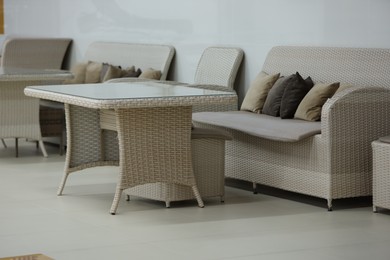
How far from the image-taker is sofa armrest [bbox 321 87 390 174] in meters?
5.71

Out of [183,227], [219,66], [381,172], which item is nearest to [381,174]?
[381,172]

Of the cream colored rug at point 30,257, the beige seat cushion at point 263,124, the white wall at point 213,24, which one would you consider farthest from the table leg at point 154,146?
the white wall at point 213,24

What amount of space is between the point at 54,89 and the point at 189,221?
1.36 meters

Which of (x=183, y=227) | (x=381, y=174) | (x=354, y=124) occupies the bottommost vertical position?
(x=183, y=227)

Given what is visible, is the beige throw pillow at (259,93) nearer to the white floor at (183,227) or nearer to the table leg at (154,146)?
the white floor at (183,227)

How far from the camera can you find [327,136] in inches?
225

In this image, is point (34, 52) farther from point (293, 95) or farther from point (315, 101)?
point (315, 101)

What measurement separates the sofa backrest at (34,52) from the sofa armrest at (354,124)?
5.23m

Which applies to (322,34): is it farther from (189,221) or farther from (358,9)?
(189,221)

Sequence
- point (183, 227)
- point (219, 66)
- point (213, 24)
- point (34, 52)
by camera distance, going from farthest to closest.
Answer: point (34, 52) < point (213, 24) < point (219, 66) < point (183, 227)

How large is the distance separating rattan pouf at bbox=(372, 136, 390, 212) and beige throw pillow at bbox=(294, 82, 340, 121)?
0.71m

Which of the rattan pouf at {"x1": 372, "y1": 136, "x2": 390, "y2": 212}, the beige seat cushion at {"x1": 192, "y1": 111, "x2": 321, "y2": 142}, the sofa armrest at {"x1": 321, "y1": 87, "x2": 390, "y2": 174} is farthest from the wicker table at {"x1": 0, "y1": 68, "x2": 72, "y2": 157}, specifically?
the rattan pouf at {"x1": 372, "y1": 136, "x2": 390, "y2": 212}

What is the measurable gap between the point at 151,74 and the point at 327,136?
10.1ft

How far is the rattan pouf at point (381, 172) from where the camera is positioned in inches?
218
